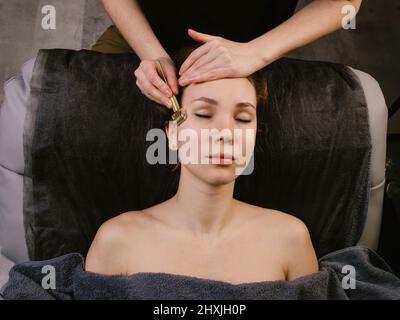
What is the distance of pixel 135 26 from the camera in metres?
1.25

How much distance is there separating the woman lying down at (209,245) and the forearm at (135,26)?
94mm

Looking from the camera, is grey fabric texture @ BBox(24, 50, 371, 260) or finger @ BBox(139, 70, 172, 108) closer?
finger @ BBox(139, 70, 172, 108)

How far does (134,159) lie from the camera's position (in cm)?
121

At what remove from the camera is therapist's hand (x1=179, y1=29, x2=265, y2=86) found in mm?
1042

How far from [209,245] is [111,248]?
23 cm

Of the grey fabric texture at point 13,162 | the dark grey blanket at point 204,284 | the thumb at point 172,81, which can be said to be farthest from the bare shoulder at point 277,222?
the grey fabric texture at point 13,162

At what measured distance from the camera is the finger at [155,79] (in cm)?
107

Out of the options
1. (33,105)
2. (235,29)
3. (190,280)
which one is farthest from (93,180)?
(235,29)

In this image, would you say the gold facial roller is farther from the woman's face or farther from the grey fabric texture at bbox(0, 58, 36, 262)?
the grey fabric texture at bbox(0, 58, 36, 262)

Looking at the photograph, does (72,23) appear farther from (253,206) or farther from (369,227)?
(369,227)

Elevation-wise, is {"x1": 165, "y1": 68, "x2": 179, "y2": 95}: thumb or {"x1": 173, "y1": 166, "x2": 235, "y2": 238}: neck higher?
{"x1": 165, "y1": 68, "x2": 179, "y2": 95}: thumb

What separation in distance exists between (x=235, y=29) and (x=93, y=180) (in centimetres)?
57

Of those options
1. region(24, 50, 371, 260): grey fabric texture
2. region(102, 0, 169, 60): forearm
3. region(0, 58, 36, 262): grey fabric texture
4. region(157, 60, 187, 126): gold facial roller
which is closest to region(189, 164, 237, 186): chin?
region(157, 60, 187, 126): gold facial roller

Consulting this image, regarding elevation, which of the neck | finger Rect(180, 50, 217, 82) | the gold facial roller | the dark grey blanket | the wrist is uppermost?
the wrist
